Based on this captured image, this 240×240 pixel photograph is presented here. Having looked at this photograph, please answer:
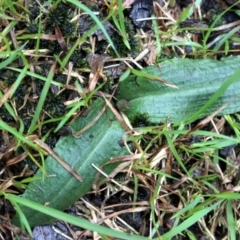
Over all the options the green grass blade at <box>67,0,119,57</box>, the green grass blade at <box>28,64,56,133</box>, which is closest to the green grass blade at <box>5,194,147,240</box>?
the green grass blade at <box>28,64,56,133</box>

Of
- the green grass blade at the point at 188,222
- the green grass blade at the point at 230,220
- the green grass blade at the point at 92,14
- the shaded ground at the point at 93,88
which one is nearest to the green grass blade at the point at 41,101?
the shaded ground at the point at 93,88

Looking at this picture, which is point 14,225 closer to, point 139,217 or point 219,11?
point 139,217

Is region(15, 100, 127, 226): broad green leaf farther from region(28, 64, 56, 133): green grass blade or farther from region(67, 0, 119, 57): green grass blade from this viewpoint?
region(67, 0, 119, 57): green grass blade

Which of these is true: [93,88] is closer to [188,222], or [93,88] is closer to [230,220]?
[188,222]

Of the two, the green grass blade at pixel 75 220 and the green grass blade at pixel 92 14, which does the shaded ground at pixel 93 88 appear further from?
the green grass blade at pixel 75 220

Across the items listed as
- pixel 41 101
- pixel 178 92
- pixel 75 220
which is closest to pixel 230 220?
pixel 178 92
